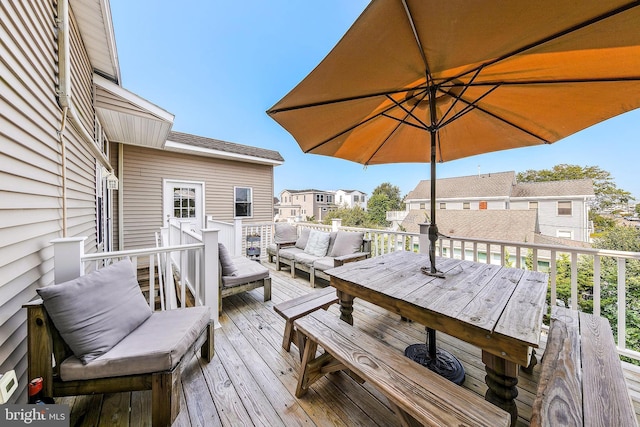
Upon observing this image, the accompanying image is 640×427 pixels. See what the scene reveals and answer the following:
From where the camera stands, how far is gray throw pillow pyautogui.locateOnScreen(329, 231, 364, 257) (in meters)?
4.00

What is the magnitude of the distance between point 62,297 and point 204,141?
648 cm

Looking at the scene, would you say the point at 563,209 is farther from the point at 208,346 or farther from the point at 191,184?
the point at 191,184

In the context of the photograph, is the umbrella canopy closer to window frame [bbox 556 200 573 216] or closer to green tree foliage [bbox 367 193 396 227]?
window frame [bbox 556 200 573 216]

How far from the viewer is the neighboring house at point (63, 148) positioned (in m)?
1.39

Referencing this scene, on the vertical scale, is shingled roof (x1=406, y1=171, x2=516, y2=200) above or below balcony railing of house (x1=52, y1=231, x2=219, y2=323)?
above

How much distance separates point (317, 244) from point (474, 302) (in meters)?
3.26

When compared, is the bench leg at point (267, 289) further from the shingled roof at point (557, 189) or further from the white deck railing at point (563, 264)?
the shingled roof at point (557, 189)

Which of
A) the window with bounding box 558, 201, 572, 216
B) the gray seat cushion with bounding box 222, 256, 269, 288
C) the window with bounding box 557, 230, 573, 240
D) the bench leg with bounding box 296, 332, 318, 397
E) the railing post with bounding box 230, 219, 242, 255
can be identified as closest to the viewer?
the bench leg with bounding box 296, 332, 318, 397

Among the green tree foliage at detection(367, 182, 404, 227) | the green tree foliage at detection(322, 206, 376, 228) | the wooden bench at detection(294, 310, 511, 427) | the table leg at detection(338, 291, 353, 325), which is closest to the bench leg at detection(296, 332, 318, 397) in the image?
the wooden bench at detection(294, 310, 511, 427)

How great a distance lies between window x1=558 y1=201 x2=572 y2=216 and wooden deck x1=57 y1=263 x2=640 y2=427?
18.1 metres

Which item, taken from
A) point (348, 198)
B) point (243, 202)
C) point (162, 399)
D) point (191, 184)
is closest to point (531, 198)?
point (243, 202)

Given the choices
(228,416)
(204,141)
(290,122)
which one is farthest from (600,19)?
(204,141)

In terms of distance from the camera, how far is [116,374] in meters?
1.37

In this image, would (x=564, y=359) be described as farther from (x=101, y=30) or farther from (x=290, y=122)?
(x=101, y=30)
